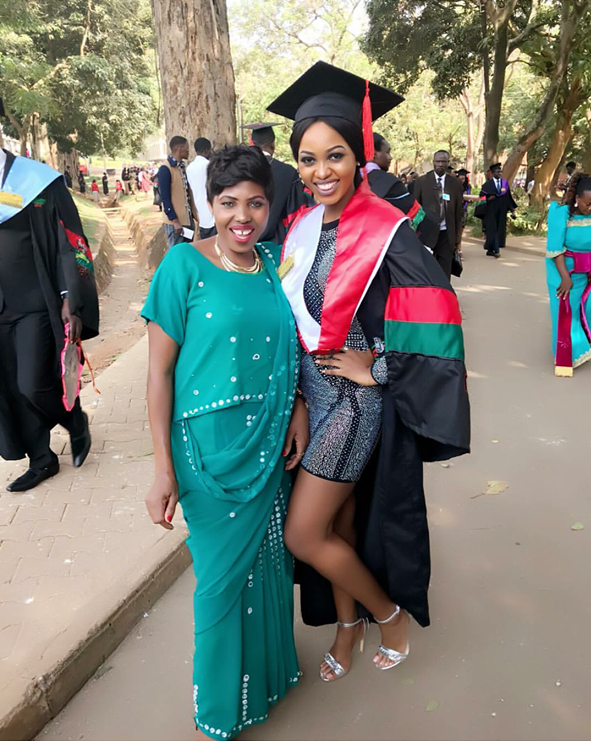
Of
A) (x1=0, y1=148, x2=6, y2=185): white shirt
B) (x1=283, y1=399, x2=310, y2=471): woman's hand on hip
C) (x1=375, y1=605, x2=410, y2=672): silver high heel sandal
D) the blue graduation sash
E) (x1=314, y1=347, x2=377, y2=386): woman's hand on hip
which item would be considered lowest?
(x1=375, y1=605, x2=410, y2=672): silver high heel sandal

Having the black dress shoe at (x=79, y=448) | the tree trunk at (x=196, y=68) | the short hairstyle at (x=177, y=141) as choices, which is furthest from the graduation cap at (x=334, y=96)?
the short hairstyle at (x=177, y=141)

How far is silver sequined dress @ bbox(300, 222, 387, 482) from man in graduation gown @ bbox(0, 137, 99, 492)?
2013mm

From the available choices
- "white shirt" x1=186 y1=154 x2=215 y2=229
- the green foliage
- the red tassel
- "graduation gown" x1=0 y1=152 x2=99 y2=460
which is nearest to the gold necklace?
the red tassel

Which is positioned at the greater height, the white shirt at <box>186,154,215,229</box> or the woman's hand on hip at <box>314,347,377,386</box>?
the white shirt at <box>186,154,215,229</box>

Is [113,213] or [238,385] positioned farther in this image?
[113,213]

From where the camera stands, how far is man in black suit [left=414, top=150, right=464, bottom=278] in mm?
8672

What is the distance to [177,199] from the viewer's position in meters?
8.13

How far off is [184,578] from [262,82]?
1956 inches

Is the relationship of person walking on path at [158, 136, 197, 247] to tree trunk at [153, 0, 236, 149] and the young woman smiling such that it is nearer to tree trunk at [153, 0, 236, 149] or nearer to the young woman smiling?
tree trunk at [153, 0, 236, 149]

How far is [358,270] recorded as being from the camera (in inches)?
74.7

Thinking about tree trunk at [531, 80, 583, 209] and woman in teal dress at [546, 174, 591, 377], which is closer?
woman in teal dress at [546, 174, 591, 377]

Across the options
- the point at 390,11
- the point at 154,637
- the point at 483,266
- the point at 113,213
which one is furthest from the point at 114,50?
the point at 154,637

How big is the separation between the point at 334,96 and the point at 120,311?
8446 millimetres

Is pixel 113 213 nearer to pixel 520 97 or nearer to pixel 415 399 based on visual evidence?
pixel 520 97
